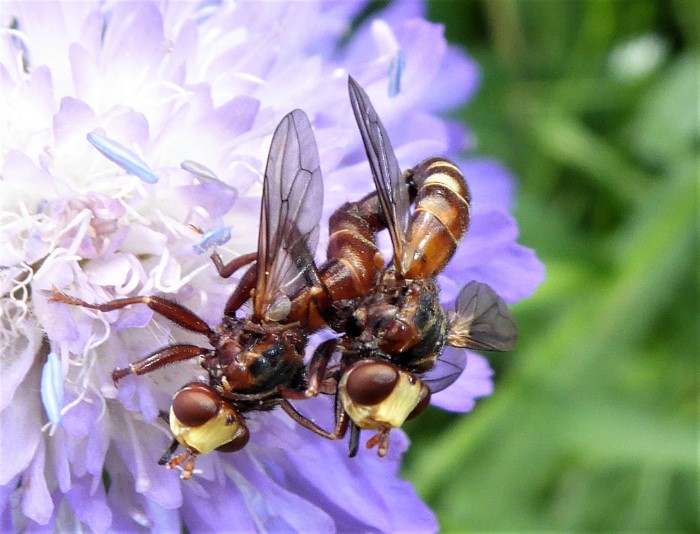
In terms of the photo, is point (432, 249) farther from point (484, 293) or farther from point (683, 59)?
point (683, 59)

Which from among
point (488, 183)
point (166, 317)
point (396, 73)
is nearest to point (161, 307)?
point (166, 317)

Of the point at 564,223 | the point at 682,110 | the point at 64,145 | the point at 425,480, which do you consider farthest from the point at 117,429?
the point at 682,110

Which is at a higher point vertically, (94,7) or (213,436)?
(94,7)

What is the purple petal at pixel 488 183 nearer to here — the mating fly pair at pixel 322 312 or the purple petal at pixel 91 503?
the mating fly pair at pixel 322 312

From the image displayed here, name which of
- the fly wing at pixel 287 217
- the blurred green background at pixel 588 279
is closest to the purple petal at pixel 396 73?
the fly wing at pixel 287 217

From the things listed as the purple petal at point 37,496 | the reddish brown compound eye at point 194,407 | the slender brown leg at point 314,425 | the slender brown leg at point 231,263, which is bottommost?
the purple petal at point 37,496
